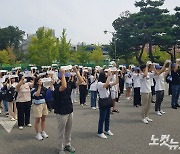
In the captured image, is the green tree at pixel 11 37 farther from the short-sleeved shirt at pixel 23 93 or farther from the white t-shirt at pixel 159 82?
the short-sleeved shirt at pixel 23 93

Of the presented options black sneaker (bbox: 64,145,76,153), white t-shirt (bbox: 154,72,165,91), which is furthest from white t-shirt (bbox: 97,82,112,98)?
white t-shirt (bbox: 154,72,165,91)

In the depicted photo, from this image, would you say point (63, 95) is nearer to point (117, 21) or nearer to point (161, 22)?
point (161, 22)

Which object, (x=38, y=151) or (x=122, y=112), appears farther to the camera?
(x=122, y=112)

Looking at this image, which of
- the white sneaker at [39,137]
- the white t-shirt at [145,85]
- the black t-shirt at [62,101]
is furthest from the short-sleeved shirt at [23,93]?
the white t-shirt at [145,85]

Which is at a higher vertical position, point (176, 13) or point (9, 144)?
point (176, 13)

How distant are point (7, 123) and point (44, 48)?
3090 cm

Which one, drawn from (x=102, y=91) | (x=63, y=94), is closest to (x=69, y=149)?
(x=63, y=94)

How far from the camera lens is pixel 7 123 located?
923cm

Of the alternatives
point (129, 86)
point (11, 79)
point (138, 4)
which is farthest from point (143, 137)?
point (138, 4)

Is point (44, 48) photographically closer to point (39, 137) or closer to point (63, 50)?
point (63, 50)

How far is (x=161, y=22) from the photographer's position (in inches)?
1268

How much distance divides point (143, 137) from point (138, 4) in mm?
30540

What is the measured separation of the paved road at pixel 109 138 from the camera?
20.5 ft

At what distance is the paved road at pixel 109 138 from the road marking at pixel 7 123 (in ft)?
0.46
